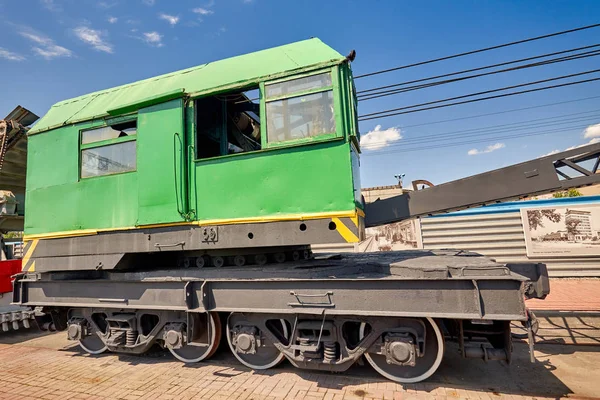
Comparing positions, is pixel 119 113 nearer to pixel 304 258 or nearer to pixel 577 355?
pixel 304 258

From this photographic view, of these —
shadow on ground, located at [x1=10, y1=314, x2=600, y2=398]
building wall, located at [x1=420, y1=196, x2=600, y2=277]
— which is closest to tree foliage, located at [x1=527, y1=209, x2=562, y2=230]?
building wall, located at [x1=420, y1=196, x2=600, y2=277]

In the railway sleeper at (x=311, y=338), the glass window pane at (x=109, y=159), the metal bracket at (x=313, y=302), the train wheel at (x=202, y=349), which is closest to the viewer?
the railway sleeper at (x=311, y=338)

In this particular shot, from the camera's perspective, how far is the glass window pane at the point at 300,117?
4230 mm

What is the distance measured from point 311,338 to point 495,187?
332 centimetres

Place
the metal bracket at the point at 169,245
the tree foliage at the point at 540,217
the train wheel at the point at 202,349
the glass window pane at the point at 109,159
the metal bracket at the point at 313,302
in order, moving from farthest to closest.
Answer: the tree foliage at the point at 540,217
the glass window pane at the point at 109,159
the train wheel at the point at 202,349
the metal bracket at the point at 169,245
the metal bracket at the point at 313,302

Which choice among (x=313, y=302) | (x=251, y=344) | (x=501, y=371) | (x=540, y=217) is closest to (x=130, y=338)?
(x=251, y=344)

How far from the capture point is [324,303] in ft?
13.5

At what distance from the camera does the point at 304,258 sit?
5.66 metres

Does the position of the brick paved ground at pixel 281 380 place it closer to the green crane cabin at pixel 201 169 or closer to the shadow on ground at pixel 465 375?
the shadow on ground at pixel 465 375

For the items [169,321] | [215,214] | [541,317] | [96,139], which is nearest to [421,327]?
[215,214]

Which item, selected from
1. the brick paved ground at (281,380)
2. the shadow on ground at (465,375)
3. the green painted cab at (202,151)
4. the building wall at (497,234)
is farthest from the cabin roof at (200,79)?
the building wall at (497,234)

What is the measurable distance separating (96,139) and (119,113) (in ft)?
2.30

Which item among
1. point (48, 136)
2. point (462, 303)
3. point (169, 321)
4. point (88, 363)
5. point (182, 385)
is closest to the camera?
point (462, 303)

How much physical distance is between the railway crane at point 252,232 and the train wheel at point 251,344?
2 cm
